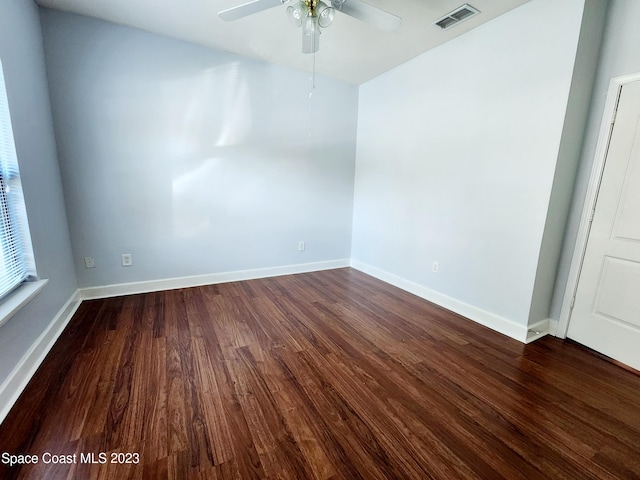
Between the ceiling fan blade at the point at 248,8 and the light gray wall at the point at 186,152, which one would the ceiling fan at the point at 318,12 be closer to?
the ceiling fan blade at the point at 248,8

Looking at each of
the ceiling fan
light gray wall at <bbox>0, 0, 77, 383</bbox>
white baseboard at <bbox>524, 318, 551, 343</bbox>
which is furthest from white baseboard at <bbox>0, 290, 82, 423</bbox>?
white baseboard at <bbox>524, 318, 551, 343</bbox>

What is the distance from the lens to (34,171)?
1978mm

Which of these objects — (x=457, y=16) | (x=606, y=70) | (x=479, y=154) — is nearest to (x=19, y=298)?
(x=479, y=154)

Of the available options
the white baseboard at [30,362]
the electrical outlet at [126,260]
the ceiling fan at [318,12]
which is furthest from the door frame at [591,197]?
the electrical outlet at [126,260]

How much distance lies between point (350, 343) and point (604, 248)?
2.05 meters

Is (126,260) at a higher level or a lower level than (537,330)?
higher

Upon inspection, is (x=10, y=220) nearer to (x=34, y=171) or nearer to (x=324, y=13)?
(x=34, y=171)

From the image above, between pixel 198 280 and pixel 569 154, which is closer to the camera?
pixel 569 154

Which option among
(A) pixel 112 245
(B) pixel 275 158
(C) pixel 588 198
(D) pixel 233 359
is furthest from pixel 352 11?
(A) pixel 112 245

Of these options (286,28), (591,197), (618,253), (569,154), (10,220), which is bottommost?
(618,253)

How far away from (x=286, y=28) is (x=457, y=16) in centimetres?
145

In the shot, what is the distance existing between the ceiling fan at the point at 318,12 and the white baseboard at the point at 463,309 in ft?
7.91

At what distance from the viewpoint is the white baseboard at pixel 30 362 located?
1.43m

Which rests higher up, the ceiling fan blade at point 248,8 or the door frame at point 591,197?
the ceiling fan blade at point 248,8
